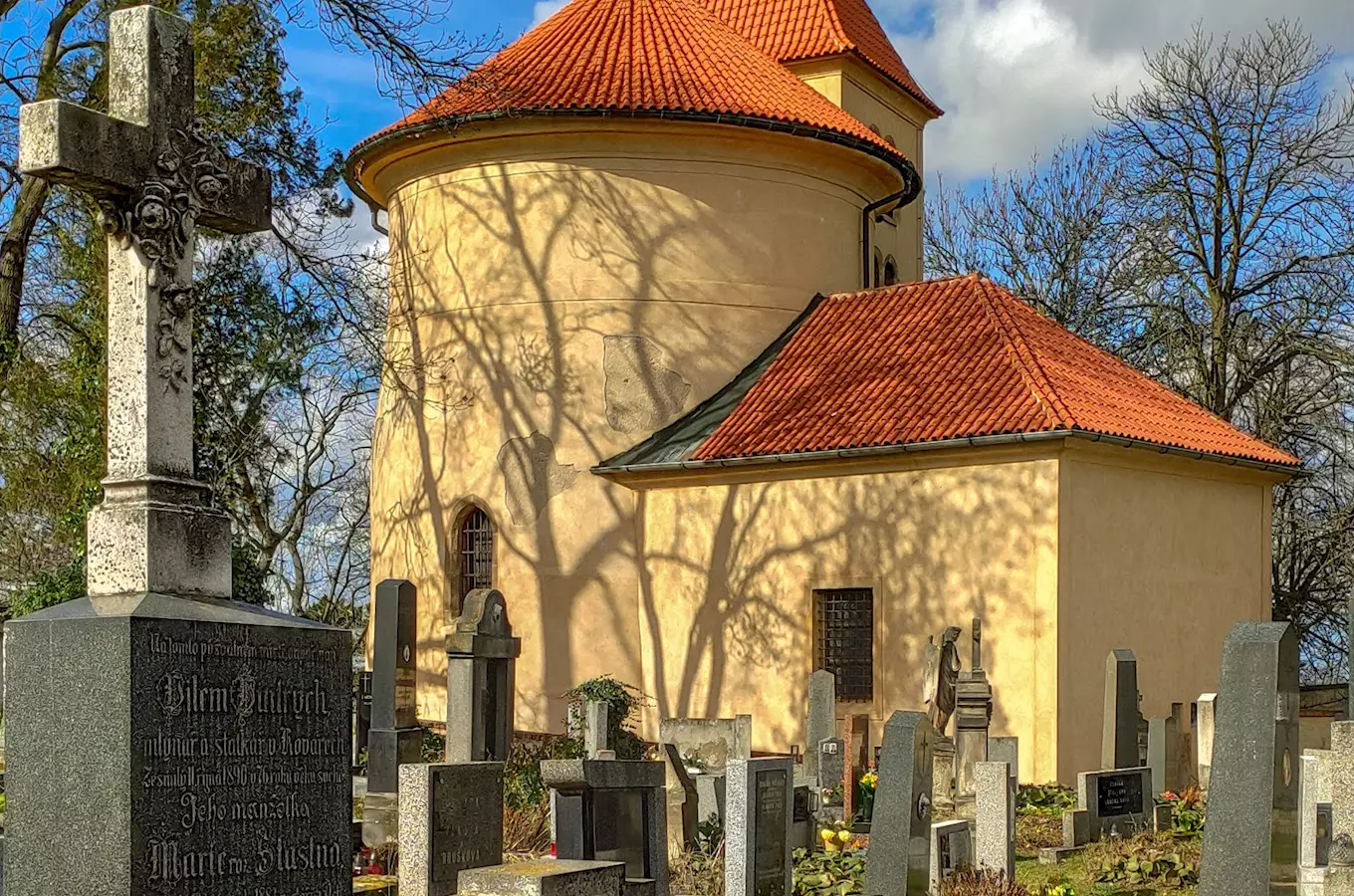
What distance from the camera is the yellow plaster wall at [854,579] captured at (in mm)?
19062

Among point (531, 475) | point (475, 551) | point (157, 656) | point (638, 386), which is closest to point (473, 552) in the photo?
point (475, 551)

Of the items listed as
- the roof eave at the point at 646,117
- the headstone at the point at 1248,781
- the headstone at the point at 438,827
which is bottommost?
the headstone at the point at 438,827

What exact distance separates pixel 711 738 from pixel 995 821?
7.02 meters

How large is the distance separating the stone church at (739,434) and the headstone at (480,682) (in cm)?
520

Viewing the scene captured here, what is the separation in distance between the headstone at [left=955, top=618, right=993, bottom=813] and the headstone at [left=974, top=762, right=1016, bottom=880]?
4019 millimetres

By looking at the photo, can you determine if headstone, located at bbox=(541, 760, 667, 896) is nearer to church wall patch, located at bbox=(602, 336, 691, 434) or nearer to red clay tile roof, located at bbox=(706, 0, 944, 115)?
church wall patch, located at bbox=(602, 336, 691, 434)

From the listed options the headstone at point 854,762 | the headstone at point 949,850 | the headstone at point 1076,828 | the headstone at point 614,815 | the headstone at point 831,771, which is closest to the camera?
the headstone at point 614,815

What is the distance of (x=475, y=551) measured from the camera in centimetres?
2322

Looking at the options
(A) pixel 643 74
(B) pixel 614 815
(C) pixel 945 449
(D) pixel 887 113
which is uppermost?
(D) pixel 887 113

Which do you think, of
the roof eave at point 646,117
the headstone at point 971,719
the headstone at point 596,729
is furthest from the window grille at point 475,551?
the headstone at point 971,719

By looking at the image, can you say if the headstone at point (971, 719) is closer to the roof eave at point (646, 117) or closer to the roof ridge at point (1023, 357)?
the roof ridge at point (1023, 357)

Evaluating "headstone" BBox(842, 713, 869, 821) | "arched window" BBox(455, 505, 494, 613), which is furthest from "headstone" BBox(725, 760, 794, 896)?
"arched window" BBox(455, 505, 494, 613)

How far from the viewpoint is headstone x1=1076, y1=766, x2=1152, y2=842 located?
14.0 meters

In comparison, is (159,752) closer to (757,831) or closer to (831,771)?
(757,831)
